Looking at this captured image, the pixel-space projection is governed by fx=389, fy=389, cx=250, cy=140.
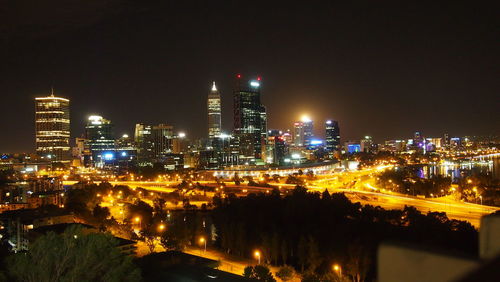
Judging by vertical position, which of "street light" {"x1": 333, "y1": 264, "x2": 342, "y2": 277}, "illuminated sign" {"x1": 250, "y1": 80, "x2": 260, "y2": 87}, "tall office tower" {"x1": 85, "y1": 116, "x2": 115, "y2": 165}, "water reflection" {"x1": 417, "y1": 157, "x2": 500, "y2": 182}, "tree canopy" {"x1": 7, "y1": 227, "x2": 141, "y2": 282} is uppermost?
"illuminated sign" {"x1": 250, "y1": 80, "x2": 260, "y2": 87}

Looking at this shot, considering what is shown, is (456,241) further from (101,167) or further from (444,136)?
(444,136)

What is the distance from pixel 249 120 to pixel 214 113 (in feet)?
45.5

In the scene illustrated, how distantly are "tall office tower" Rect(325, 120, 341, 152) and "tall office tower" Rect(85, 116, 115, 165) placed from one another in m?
29.0


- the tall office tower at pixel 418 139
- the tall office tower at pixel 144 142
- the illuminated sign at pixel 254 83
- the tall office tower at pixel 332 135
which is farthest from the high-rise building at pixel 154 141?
the tall office tower at pixel 418 139

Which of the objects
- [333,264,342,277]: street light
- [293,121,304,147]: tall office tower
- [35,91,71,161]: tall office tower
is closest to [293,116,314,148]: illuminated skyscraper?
[293,121,304,147]: tall office tower

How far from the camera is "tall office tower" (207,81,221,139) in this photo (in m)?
54.1

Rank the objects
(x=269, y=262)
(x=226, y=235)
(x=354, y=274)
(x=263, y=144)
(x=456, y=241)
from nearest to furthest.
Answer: (x=354, y=274), (x=456, y=241), (x=269, y=262), (x=226, y=235), (x=263, y=144)

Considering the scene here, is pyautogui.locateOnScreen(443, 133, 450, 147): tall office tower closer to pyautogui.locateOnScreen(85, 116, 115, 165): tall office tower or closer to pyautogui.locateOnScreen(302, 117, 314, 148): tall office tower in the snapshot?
pyautogui.locateOnScreen(302, 117, 314, 148): tall office tower

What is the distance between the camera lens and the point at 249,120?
4162 centimetres

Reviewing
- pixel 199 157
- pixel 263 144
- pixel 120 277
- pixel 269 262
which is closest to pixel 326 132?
pixel 263 144

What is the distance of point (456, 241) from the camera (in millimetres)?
7125

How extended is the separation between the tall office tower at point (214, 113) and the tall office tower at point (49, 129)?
19260mm

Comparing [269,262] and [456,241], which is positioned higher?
[456,241]

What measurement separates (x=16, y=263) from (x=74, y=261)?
A: 51 centimetres
